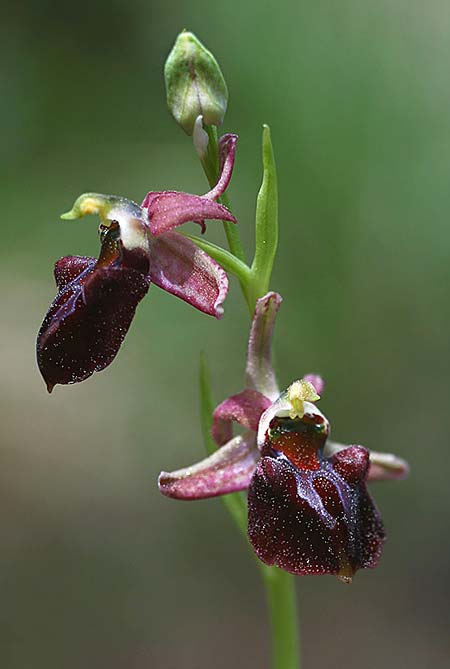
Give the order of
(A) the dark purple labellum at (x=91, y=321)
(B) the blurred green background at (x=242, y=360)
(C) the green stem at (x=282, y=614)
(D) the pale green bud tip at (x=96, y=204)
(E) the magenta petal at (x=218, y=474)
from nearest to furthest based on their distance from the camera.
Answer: (A) the dark purple labellum at (x=91, y=321) < (D) the pale green bud tip at (x=96, y=204) < (E) the magenta petal at (x=218, y=474) < (C) the green stem at (x=282, y=614) < (B) the blurred green background at (x=242, y=360)

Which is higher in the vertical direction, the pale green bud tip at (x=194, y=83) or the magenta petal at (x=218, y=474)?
the pale green bud tip at (x=194, y=83)

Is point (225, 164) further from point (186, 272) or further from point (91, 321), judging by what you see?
point (91, 321)

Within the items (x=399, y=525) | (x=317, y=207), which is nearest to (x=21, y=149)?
(x=317, y=207)

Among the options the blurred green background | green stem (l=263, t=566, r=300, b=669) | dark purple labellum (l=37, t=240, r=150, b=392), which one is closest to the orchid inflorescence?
dark purple labellum (l=37, t=240, r=150, b=392)

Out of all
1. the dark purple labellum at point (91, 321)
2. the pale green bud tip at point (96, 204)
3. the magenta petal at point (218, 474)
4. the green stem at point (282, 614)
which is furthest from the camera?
the green stem at point (282, 614)

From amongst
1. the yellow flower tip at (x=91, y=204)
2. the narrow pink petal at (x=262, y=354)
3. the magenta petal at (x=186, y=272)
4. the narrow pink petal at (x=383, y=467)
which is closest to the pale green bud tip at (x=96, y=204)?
the yellow flower tip at (x=91, y=204)

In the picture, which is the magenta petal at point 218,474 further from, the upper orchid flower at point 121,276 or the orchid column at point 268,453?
the upper orchid flower at point 121,276

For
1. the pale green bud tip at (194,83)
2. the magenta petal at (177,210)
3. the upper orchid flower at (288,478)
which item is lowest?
the upper orchid flower at (288,478)

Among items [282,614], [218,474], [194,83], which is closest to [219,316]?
[218,474]

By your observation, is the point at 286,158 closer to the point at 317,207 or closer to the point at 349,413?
the point at 317,207
